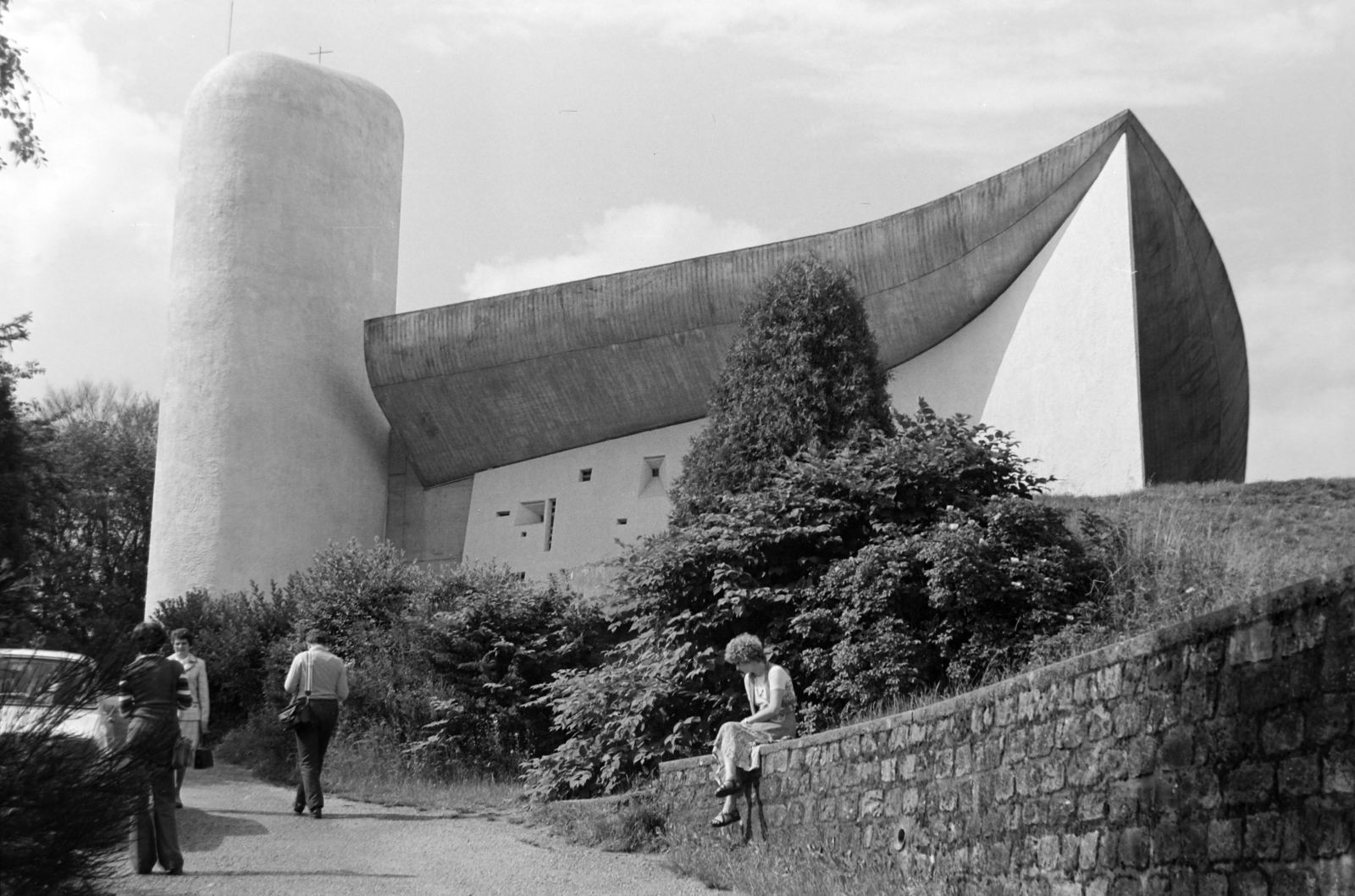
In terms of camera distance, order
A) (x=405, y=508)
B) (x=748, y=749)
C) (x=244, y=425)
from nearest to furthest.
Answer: (x=748, y=749)
(x=244, y=425)
(x=405, y=508)

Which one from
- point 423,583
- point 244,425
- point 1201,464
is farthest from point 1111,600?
point 244,425

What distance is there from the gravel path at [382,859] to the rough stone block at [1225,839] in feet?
13.4

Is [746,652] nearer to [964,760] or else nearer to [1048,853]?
[964,760]

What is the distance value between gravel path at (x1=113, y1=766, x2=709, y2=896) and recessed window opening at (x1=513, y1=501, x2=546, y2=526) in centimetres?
1495

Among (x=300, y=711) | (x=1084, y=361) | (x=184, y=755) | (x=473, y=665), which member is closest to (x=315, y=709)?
(x=300, y=711)

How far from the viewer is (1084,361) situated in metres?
21.0

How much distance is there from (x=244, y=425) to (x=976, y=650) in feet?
63.2

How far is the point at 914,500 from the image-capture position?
13.1 metres

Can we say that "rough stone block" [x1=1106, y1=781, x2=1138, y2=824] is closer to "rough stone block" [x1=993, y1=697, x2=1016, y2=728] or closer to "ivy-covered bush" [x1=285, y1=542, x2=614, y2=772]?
"rough stone block" [x1=993, y1=697, x2=1016, y2=728]

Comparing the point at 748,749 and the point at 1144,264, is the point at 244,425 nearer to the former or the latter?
the point at 1144,264

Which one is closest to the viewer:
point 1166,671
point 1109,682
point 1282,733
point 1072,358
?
point 1282,733

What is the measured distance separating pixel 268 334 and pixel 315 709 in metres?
17.3

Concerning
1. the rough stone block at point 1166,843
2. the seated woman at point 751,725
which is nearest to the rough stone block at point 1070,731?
the rough stone block at point 1166,843

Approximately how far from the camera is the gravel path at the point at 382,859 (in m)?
8.64
